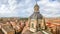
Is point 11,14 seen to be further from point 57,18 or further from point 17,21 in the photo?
point 57,18

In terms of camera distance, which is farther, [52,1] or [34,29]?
[34,29]

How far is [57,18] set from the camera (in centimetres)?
435

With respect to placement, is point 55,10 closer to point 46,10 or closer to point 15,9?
point 46,10

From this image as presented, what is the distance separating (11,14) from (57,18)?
1796 millimetres

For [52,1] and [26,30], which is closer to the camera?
[52,1]

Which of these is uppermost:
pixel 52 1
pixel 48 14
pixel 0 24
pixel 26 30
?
pixel 52 1

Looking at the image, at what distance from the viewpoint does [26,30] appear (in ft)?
15.9

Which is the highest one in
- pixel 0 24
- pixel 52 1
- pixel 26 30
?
pixel 52 1

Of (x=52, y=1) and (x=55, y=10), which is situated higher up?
(x=52, y=1)

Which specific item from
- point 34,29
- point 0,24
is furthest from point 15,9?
point 34,29

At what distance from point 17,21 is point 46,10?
1282 mm

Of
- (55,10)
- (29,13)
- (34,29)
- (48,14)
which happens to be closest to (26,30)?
(34,29)

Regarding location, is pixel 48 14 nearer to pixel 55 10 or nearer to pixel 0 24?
pixel 55 10

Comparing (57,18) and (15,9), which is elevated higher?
(15,9)
